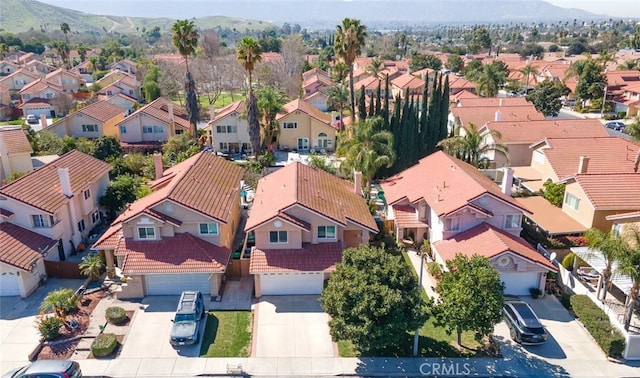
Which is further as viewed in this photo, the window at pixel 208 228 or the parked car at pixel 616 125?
the parked car at pixel 616 125

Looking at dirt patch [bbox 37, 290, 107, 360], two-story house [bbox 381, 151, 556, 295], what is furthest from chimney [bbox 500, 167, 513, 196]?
dirt patch [bbox 37, 290, 107, 360]

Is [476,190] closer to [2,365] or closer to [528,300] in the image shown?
[528,300]

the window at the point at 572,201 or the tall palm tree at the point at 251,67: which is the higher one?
the tall palm tree at the point at 251,67

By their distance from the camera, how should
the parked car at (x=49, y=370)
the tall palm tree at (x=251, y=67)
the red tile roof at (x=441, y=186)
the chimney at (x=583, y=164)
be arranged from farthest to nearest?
1. the tall palm tree at (x=251, y=67)
2. the chimney at (x=583, y=164)
3. the red tile roof at (x=441, y=186)
4. the parked car at (x=49, y=370)

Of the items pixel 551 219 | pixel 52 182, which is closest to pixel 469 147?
pixel 551 219

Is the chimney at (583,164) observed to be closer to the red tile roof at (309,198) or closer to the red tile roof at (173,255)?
the red tile roof at (309,198)

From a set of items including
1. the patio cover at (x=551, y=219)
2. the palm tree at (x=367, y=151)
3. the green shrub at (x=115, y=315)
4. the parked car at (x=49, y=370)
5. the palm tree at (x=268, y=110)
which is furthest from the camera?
the palm tree at (x=268, y=110)

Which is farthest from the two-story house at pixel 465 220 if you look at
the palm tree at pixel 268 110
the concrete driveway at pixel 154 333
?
the palm tree at pixel 268 110

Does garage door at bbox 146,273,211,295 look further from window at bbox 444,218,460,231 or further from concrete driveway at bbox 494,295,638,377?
concrete driveway at bbox 494,295,638,377
